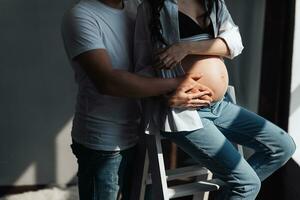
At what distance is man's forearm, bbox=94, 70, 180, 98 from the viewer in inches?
55.1

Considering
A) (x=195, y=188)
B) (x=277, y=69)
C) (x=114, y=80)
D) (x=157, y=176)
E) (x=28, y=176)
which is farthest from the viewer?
(x=28, y=176)

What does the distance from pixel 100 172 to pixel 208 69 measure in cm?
49

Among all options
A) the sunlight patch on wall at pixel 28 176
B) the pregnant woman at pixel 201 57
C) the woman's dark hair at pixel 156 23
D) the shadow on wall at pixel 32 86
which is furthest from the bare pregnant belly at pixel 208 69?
the sunlight patch on wall at pixel 28 176

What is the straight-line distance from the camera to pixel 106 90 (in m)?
1.42

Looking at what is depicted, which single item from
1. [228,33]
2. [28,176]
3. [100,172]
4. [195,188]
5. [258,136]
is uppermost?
[228,33]

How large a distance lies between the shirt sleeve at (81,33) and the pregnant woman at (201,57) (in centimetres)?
15

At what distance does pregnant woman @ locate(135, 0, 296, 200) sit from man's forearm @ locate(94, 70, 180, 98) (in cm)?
6

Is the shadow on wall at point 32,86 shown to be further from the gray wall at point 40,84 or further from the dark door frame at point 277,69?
the dark door frame at point 277,69

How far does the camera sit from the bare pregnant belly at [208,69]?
1503 mm

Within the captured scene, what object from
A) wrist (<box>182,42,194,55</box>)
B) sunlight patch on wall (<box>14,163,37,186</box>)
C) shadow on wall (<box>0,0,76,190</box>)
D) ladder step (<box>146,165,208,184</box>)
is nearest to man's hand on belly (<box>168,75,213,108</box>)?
wrist (<box>182,42,194,55</box>)

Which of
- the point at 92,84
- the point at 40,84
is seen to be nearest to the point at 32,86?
the point at 40,84

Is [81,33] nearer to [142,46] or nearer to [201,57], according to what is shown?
[142,46]

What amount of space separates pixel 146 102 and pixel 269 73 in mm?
1095

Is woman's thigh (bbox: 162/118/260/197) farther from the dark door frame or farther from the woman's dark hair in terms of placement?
the dark door frame
